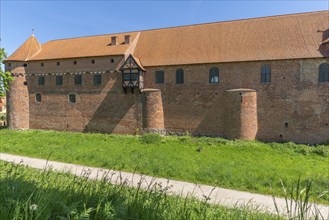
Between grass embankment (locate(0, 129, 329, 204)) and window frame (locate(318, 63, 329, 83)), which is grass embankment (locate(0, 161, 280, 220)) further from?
window frame (locate(318, 63, 329, 83))

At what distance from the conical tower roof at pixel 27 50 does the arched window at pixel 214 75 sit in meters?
21.3

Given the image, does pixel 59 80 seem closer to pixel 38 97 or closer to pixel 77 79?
pixel 77 79

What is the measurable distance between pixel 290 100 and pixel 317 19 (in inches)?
310

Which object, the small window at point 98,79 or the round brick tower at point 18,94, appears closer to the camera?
the small window at point 98,79

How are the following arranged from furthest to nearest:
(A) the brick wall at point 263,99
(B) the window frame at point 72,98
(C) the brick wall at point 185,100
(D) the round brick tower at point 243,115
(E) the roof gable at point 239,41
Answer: (B) the window frame at point 72,98
(E) the roof gable at point 239,41
(D) the round brick tower at point 243,115
(C) the brick wall at point 185,100
(A) the brick wall at point 263,99

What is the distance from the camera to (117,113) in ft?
73.2

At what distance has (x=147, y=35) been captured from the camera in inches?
987

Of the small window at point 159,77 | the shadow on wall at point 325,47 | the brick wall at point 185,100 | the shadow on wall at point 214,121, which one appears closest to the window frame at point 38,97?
the brick wall at point 185,100

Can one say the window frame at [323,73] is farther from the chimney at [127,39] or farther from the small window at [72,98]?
the small window at [72,98]

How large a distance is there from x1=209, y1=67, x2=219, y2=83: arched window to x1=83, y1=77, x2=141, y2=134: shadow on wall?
23.5ft

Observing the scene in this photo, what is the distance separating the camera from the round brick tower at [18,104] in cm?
2478

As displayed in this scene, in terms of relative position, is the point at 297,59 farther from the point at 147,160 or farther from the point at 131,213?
the point at 131,213

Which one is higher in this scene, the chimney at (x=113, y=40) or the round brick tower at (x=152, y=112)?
the chimney at (x=113, y=40)

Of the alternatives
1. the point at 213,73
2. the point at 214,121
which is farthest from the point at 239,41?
the point at 214,121
